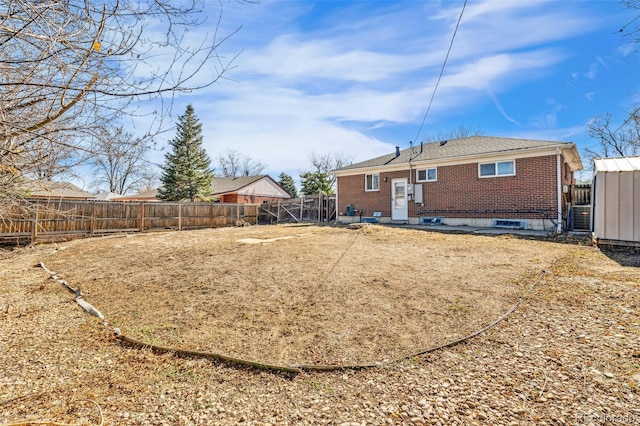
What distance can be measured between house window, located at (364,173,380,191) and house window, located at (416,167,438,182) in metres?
2.18

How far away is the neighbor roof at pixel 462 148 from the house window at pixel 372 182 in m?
0.57

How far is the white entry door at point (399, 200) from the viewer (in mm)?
14469

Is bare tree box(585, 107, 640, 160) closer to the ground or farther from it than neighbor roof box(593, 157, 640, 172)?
farther from it

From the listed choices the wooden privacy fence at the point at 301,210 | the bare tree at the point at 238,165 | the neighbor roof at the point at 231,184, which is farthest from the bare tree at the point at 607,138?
the bare tree at the point at 238,165

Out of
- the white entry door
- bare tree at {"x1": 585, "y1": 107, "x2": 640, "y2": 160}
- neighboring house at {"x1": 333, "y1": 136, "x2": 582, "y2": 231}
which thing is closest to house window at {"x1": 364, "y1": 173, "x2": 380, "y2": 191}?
neighboring house at {"x1": 333, "y1": 136, "x2": 582, "y2": 231}

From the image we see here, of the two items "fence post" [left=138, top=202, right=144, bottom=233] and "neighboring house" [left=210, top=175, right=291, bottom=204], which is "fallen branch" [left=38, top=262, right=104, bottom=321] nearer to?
"fence post" [left=138, top=202, right=144, bottom=233]

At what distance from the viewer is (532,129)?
22.8 metres

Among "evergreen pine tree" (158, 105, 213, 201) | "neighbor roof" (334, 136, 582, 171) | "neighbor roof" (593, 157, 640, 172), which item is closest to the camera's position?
"neighbor roof" (593, 157, 640, 172)

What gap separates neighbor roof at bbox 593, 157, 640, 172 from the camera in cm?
771

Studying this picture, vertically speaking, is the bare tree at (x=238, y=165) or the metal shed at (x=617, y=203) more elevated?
the bare tree at (x=238, y=165)

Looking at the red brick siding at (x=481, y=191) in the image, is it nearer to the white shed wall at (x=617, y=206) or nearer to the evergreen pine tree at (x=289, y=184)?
the white shed wall at (x=617, y=206)

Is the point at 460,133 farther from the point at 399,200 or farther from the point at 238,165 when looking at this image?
the point at 238,165

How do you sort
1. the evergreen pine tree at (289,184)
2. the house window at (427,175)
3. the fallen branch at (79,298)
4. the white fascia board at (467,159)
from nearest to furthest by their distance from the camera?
the fallen branch at (79,298) → the white fascia board at (467,159) → the house window at (427,175) → the evergreen pine tree at (289,184)

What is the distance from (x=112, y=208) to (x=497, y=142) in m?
16.4
